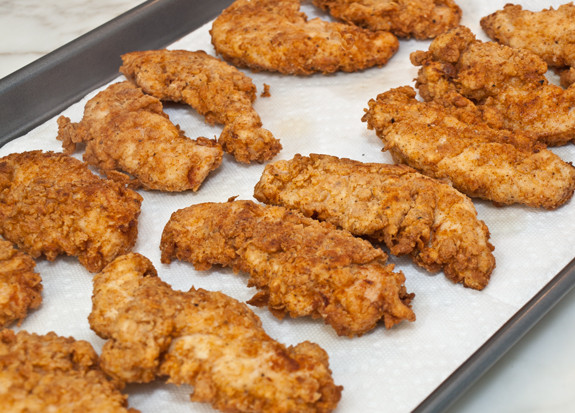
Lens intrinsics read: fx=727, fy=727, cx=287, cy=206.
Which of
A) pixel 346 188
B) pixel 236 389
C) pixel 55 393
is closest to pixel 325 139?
pixel 346 188

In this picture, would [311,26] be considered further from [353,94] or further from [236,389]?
[236,389]

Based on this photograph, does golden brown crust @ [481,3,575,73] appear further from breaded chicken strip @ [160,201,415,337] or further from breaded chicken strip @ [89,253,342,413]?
breaded chicken strip @ [89,253,342,413]

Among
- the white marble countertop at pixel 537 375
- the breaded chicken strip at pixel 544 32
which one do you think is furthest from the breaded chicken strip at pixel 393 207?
the breaded chicken strip at pixel 544 32

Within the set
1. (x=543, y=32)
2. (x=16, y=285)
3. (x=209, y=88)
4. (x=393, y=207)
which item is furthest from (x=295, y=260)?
(x=543, y=32)

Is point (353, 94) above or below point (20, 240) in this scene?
below

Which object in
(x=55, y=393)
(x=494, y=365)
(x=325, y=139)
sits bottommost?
(x=494, y=365)

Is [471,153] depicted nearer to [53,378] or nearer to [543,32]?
[543,32]

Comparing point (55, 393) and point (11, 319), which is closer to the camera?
point (55, 393)
